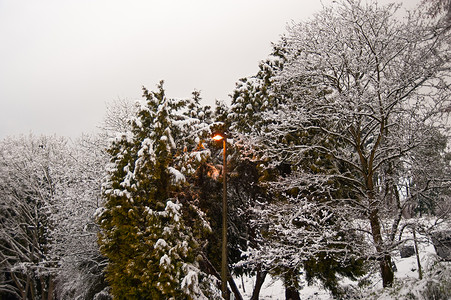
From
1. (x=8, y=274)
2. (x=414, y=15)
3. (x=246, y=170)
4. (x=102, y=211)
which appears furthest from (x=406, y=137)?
(x=8, y=274)

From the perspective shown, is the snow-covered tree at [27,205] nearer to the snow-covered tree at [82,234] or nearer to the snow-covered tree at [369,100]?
the snow-covered tree at [82,234]

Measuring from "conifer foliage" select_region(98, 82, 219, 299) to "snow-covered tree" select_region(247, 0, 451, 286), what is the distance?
3970mm

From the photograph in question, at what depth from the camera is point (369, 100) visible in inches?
362

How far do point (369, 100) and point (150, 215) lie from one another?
8.42 meters

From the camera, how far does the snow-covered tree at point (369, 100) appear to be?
8.65 m

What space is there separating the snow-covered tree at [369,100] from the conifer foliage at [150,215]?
13.0 feet

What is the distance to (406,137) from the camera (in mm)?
9031

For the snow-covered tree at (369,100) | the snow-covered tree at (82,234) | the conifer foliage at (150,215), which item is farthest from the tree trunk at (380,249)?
the snow-covered tree at (82,234)

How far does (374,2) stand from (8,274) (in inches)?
1137

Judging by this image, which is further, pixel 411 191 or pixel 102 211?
pixel 102 211

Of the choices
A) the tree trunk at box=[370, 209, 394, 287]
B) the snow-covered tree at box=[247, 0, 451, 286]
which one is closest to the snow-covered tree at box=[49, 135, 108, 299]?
the snow-covered tree at box=[247, 0, 451, 286]

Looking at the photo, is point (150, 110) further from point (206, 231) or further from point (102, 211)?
point (206, 231)

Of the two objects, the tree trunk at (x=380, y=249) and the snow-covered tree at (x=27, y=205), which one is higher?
the snow-covered tree at (x=27, y=205)

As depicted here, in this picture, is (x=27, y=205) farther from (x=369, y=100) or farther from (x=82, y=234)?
(x=369, y=100)
